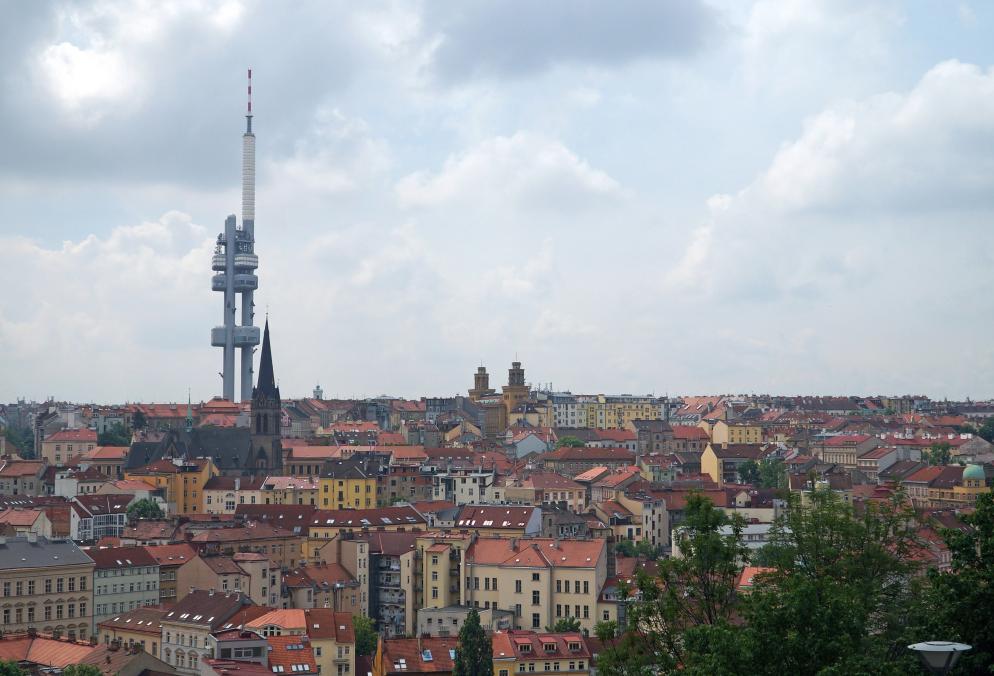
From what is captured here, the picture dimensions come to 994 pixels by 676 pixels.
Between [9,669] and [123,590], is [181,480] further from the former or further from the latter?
[9,669]

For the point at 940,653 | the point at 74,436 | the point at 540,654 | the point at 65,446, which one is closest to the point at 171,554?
the point at 540,654

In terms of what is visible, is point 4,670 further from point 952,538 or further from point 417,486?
point 417,486

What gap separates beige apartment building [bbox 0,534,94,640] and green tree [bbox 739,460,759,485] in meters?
78.7

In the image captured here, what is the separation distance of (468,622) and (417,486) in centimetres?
6643

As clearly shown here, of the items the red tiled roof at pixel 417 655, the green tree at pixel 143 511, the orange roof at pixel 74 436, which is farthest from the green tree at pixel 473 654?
the orange roof at pixel 74 436

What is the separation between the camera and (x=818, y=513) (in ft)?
122

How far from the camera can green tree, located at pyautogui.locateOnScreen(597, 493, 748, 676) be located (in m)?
31.1

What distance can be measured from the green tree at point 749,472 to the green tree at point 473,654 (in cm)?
8357

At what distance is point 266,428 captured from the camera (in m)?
158

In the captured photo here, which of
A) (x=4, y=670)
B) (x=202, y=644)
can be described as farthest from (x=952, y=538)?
(x=202, y=644)

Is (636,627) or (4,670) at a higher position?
(636,627)

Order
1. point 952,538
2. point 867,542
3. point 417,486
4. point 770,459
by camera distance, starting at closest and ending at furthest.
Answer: point 952,538 < point 867,542 < point 417,486 < point 770,459

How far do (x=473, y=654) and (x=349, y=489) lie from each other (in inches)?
2508

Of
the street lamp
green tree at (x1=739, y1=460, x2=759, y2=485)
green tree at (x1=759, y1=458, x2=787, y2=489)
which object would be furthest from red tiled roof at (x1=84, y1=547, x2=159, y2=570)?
green tree at (x1=739, y1=460, x2=759, y2=485)
